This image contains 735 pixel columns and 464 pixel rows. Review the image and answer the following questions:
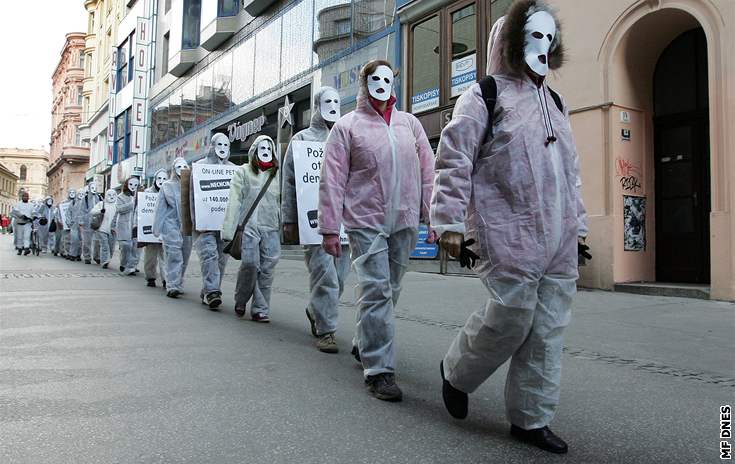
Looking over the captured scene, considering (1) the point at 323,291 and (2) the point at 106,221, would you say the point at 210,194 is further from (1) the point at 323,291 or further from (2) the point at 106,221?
(2) the point at 106,221

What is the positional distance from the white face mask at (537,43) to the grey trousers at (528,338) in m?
0.95

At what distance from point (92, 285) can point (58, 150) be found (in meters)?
72.0

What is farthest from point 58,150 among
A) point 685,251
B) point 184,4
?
point 685,251

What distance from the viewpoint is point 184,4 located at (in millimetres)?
29516

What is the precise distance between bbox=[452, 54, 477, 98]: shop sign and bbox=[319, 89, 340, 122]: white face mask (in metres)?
7.87

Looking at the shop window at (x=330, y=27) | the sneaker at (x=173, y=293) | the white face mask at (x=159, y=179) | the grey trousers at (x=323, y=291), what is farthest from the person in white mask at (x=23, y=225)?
the grey trousers at (x=323, y=291)

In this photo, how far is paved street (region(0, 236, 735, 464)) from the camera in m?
2.69

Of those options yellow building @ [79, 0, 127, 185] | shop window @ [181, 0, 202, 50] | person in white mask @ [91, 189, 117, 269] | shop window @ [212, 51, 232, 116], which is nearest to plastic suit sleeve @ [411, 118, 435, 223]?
person in white mask @ [91, 189, 117, 269]

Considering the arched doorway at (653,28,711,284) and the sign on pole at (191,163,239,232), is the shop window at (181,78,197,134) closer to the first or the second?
the sign on pole at (191,163,239,232)

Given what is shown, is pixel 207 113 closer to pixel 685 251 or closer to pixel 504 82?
pixel 685 251

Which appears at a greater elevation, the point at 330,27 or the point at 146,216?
the point at 330,27

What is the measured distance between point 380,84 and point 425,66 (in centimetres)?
1082

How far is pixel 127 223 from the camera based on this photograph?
512 inches

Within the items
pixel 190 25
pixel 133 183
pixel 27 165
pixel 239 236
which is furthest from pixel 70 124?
pixel 27 165
